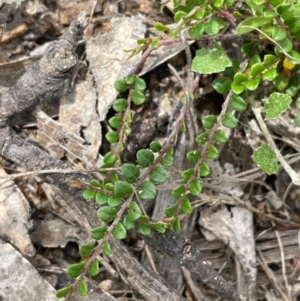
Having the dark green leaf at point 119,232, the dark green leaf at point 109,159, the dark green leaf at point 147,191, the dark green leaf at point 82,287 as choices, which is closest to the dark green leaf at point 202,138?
the dark green leaf at point 147,191

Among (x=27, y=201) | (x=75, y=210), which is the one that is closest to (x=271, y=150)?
(x=75, y=210)

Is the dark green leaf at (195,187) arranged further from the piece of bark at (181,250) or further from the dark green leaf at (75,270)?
the dark green leaf at (75,270)

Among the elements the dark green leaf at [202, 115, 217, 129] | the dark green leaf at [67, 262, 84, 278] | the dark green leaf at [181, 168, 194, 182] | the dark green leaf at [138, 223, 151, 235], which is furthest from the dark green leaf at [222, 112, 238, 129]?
the dark green leaf at [67, 262, 84, 278]

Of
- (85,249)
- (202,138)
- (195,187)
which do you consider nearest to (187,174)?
(195,187)

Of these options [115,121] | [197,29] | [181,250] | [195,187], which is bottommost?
[181,250]

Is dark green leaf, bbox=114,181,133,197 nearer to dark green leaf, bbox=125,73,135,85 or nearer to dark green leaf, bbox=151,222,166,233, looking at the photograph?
dark green leaf, bbox=151,222,166,233

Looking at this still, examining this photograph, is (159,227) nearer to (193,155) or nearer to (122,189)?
(122,189)

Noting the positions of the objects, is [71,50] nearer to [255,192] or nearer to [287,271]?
[255,192]
